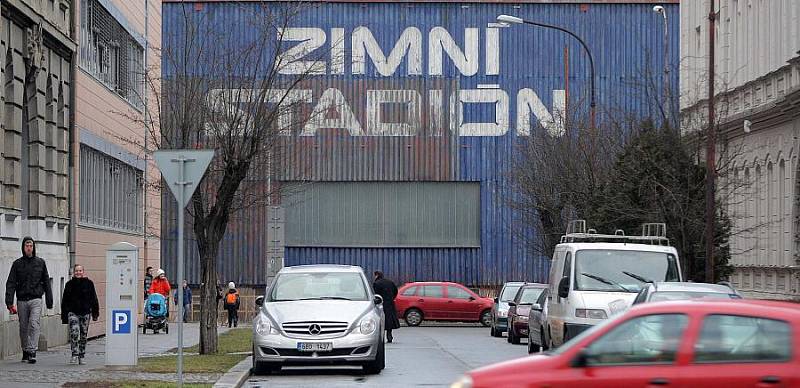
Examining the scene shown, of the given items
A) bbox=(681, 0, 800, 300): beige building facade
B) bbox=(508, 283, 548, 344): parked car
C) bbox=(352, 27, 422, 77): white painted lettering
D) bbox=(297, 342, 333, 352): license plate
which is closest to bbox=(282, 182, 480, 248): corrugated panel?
bbox=(352, 27, 422, 77): white painted lettering

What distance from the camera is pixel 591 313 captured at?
80.8 feet

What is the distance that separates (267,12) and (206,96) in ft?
8.06

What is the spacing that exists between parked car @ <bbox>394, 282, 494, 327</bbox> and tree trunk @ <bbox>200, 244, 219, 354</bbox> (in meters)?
24.6

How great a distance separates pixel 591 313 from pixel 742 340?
13602 mm

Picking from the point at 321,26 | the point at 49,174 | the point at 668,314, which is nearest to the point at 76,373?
the point at 49,174

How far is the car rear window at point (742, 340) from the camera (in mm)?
10992

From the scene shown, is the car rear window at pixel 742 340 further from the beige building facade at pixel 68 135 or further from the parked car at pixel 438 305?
the parked car at pixel 438 305

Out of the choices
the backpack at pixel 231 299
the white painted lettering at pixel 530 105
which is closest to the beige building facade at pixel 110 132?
the backpack at pixel 231 299

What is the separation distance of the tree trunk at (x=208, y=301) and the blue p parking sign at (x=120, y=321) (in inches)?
187

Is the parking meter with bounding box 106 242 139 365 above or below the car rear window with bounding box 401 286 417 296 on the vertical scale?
above

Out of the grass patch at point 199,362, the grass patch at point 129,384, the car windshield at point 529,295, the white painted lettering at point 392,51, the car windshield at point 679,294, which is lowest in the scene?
the grass patch at point 199,362

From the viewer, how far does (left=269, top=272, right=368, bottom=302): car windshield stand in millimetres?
24109

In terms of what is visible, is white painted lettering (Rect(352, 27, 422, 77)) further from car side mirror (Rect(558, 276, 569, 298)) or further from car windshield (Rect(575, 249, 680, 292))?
car side mirror (Rect(558, 276, 569, 298))

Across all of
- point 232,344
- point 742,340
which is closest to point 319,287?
point 232,344
